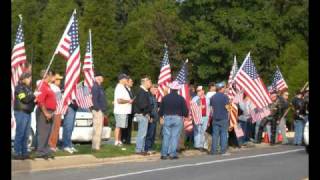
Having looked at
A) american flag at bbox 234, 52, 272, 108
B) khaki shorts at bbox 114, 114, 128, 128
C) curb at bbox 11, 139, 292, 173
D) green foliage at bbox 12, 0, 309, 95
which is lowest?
curb at bbox 11, 139, 292, 173

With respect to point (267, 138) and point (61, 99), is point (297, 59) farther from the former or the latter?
point (61, 99)

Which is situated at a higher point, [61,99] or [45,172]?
[61,99]

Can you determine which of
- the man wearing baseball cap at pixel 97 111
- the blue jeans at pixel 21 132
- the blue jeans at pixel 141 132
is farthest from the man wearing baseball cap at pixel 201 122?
the blue jeans at pixel 21 132

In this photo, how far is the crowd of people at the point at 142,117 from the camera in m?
14.9

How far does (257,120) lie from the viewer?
24.4 metres

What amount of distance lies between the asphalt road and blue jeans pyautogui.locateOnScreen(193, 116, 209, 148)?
7.53 feet

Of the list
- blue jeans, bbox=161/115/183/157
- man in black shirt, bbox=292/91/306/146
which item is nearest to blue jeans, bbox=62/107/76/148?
blue jeans, bbox=161/115/183/157

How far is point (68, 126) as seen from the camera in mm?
16844

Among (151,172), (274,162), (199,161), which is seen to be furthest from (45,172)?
(274,162)

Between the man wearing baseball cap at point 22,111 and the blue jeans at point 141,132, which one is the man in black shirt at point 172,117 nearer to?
the blue jeans at point 141,132

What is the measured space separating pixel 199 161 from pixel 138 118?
7.69 feet

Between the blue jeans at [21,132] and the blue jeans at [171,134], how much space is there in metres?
4.40

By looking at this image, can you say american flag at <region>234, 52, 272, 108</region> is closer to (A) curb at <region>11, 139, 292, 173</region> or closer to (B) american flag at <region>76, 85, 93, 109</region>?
(A) curb at <region>11, 139, 292, 173</region>

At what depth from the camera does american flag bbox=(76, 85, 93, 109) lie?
18.3 meters
